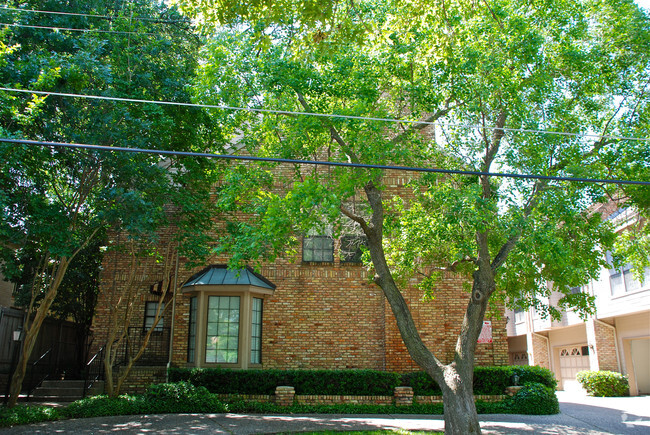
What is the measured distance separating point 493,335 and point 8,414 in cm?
1262

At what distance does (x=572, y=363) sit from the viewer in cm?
2617

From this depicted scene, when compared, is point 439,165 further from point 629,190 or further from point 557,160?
point 629,190

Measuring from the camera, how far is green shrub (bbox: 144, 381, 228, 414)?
40.2ft

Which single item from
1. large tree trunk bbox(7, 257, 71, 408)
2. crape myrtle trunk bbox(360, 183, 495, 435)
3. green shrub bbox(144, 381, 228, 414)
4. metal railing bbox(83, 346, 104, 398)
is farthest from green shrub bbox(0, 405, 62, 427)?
Answer: crape myrtle trunk bbox(360, 183, 495, 435)

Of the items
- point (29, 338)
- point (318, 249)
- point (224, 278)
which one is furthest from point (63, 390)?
point (318, 249)

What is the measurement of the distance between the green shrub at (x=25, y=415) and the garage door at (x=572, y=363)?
22.4 metres

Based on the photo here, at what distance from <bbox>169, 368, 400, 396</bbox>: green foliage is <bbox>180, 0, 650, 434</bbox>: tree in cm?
428

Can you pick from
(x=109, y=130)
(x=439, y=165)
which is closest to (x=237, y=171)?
(x=109, y=130)

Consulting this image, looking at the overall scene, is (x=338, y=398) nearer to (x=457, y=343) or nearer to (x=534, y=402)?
(x=457, y=343)

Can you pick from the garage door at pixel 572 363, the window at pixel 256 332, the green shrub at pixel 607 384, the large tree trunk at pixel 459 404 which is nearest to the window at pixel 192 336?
the window at pixel 256 332

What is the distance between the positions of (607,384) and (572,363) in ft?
20.7

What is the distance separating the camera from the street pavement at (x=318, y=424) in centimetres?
1002

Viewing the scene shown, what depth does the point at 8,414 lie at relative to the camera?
10297 mm

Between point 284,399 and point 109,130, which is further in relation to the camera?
point 284,399
